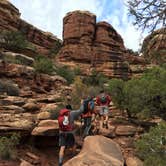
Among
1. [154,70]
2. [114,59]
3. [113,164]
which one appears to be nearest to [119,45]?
[114,59]

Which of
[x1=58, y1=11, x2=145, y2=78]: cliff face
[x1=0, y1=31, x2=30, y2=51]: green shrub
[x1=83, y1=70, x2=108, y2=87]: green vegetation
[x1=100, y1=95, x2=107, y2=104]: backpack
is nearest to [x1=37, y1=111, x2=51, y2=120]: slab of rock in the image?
[x1=100, y1=95, x2=107, y2=104]: backpack

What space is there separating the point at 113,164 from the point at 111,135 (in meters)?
3.29

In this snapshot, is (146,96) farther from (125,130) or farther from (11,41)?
(11,41)

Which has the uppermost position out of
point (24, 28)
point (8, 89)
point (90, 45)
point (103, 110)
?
point (24, 28)

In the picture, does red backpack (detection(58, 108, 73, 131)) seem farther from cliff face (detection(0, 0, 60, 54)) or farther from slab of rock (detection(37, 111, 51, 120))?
cliff face (detection(0, 0, 60, 54))

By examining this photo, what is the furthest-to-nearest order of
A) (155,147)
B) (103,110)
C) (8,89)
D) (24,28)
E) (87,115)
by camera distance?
(24,28) → (8,89) → (103,110) → (87,115) → (155,147)

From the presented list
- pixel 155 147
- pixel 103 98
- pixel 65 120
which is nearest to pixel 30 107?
pixel 103 98

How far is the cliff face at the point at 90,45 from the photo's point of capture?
149ft

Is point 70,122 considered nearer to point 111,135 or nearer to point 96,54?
point 111,135

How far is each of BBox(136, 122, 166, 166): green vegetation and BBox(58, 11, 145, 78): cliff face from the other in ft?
118

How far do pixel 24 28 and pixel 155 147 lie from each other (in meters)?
44.2

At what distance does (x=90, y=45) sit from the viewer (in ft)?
158

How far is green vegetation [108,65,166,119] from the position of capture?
42.9 ft

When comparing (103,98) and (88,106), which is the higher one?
(103,98)
